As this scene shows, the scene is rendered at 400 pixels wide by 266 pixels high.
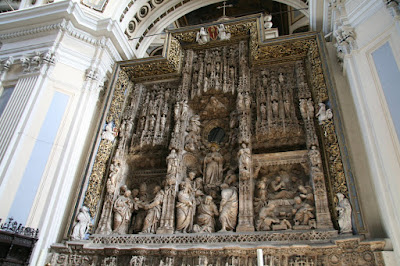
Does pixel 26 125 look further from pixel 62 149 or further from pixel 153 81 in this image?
pixel 153 81

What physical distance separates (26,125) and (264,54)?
6340 millimetres

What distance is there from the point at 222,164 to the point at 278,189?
5.14 feet

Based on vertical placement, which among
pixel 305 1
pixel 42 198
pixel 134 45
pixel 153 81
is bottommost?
pixel 42 198

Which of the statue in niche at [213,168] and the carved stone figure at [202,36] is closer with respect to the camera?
the statue in niche at [213,168]

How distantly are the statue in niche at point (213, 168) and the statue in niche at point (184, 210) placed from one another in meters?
0.67

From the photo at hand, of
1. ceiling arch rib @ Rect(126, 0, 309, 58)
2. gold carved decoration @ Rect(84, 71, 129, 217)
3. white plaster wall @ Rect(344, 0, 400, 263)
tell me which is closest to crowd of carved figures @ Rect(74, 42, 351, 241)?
gold carved decoration @ Rect(84, 71, 129, 217)

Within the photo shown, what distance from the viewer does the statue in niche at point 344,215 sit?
19.2ft

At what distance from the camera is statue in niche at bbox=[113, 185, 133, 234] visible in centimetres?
746

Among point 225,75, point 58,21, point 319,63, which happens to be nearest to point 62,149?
point 58,21

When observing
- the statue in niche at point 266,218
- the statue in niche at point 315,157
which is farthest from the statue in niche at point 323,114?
the statue in niche at point 266,218

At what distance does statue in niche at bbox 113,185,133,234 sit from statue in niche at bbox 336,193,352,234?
4.57 m

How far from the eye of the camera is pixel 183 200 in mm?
7305

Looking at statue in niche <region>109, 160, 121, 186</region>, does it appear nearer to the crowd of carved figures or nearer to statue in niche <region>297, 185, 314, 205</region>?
the crowd of carved figures

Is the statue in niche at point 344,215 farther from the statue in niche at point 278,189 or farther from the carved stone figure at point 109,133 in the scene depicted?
the carved stone figure at point 109,133
